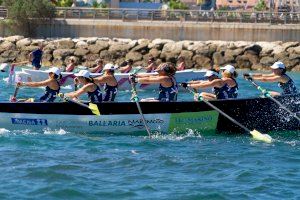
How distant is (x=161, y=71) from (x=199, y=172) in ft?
14.0

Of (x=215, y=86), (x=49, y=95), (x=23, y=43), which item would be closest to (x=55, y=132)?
(x=49, y=95)

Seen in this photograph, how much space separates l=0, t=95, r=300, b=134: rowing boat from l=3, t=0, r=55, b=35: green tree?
3322 cm

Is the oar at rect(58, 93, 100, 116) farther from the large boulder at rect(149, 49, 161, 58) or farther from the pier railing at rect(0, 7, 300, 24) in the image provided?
the pier railing at rect(0, 7, 300, 24)

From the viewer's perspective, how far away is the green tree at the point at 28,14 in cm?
5178

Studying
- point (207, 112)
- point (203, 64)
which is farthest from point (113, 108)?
point (203, 64)

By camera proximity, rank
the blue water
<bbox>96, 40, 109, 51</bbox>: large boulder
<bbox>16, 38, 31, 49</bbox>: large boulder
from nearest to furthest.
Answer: the blue water → <bbox>96, 40, 109, 51</bbox>: large boulder → <bbox>16, 38, 31, 49</bbox>: large boulder

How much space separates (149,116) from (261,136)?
2546mm

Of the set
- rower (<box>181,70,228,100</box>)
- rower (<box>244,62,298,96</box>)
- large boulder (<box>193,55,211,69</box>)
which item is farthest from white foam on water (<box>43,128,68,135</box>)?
large boulder (<box>193,55,211,69</box>)

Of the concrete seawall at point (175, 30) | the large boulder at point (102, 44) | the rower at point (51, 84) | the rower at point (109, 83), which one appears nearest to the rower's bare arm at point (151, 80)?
the rower at point (109, 83)

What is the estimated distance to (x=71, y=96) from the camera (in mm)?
19188

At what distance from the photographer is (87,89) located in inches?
754

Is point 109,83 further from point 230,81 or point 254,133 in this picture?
point 254,133

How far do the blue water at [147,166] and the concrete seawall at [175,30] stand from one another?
2933 cm

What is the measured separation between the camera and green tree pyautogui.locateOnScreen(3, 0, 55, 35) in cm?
5178
